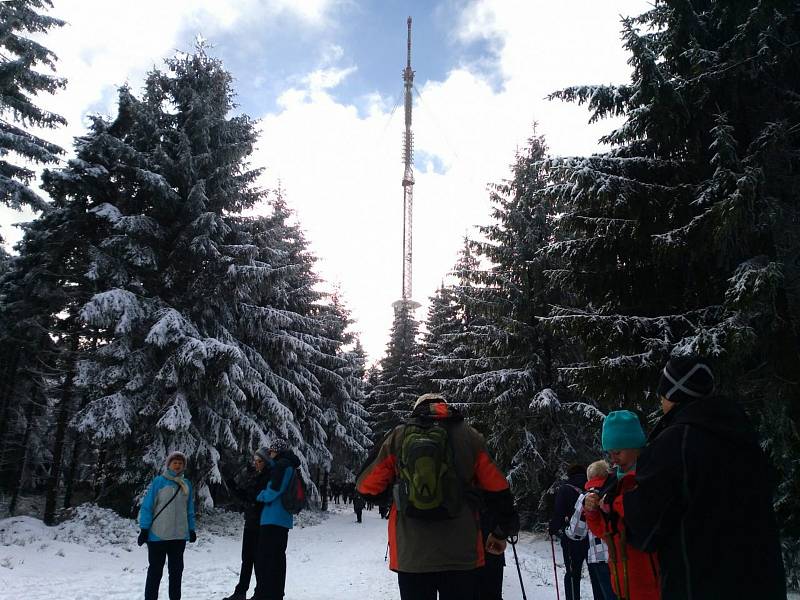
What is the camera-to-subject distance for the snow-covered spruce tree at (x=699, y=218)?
298 inches

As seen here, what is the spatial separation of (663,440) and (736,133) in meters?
9.08

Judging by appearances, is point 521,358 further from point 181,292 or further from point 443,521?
point 443,521

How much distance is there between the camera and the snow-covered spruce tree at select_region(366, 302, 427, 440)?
35938 millimetres

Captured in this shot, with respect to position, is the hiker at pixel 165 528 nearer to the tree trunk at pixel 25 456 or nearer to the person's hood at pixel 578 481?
the person's hood at pixel 578 481

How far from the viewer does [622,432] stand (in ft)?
11.6

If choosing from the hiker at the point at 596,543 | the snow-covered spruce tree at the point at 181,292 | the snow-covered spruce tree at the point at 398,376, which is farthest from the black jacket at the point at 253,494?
the snow-covered spruce tree at the point at 398,376

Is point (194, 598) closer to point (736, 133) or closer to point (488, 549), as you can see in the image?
point (488, 549)

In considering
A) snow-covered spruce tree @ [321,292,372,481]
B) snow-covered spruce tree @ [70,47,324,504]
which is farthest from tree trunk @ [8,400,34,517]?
snow-covered spruce tree @ [321,292,372,481]

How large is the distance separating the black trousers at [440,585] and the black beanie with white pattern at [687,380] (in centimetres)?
194

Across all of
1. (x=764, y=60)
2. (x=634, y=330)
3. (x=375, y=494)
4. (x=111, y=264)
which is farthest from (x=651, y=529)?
(x=111, y=264)

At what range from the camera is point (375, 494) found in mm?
3922

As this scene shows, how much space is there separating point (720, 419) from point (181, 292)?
55.9 ft

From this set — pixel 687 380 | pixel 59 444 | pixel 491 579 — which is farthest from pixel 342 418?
pixel 687 380

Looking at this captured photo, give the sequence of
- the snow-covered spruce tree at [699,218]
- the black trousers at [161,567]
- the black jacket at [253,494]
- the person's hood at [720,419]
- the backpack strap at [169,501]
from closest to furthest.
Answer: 1. the person's hood at [720,419]
2. the black trousers at [161,567]
3. the backpack strap at [169,501]
4. the black jacket at [253,494]
5. the snow-covered spruce tree at [699,218]
